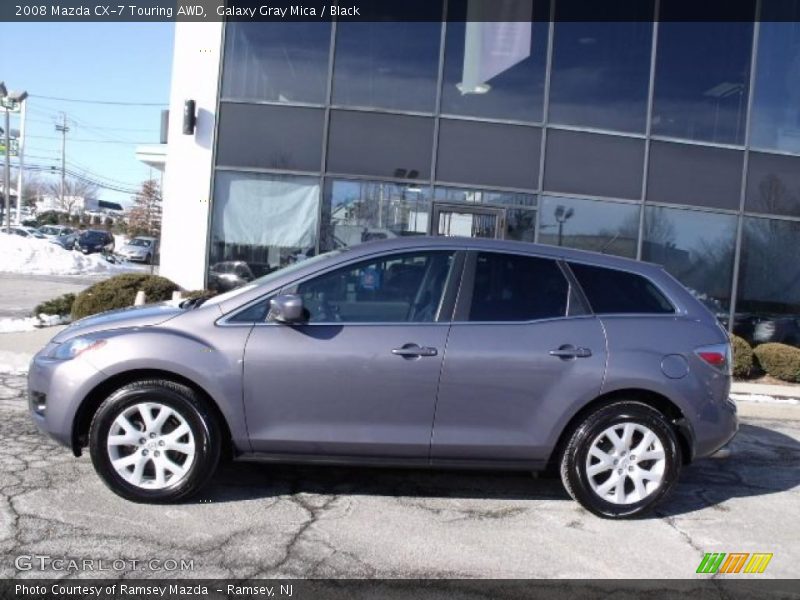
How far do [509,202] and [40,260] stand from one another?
2272 cm

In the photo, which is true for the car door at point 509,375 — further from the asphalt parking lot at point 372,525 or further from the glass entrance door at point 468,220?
the glass entrance door at point 468,220

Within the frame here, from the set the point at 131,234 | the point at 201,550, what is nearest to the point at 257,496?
the point at 201,550

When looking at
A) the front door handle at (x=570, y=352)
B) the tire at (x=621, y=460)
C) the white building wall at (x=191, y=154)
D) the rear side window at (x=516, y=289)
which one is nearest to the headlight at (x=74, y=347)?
the rear side window at (x=516, y=289)

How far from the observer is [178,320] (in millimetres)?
4391

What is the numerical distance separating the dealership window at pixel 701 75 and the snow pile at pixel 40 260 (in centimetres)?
2207

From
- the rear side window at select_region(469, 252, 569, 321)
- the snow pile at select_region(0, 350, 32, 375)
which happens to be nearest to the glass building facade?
the snow pile at select_region(0, 350, 32, 375)

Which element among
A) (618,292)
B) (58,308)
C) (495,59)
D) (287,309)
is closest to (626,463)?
(618,292)

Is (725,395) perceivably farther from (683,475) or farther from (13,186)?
(13,186)

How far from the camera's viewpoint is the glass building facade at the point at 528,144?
12023 millimetres

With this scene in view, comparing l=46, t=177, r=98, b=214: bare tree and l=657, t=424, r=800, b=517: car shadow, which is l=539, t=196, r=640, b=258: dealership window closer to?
l=657, t=424, r=800, b=517: car shadow

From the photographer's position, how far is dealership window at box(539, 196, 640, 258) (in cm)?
1226

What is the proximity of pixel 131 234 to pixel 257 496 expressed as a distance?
50.2 m

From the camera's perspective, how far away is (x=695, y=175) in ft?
41.1

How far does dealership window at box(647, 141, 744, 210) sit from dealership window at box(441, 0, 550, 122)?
7.19ft
